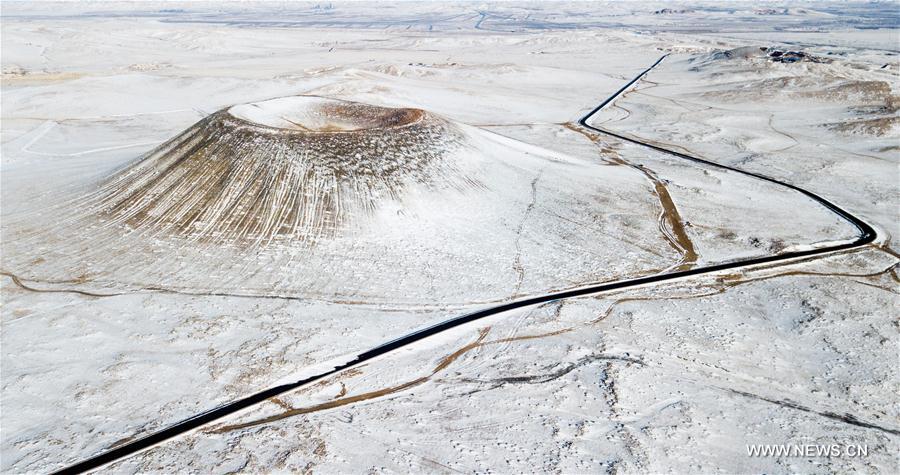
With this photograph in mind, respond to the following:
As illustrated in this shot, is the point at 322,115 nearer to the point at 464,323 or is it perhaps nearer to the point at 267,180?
the point at 267,180

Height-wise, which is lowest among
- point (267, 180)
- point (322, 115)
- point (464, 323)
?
point (464, 323)

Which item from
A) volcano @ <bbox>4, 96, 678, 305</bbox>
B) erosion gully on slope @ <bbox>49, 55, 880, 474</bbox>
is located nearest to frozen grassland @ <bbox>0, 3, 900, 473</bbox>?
volcano @ <bbox>4, 96, 678, 305</bbox>

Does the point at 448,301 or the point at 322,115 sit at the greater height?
the point at 322,115

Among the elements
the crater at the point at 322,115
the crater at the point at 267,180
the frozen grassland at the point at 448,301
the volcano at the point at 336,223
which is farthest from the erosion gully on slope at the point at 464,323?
the crater at the point at 322,115

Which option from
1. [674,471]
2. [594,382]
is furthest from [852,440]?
[594,382]

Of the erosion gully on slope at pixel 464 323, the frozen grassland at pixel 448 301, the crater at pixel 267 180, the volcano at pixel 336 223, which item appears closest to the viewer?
the erosion gully on slope at pixel 464 323

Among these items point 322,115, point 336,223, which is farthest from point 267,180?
point 322,115

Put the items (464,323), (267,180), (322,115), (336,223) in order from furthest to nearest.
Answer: (322,115)
(267,180)
(336,223)
(464,323)

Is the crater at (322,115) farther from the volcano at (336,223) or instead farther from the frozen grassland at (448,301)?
the volcano at (336,223)

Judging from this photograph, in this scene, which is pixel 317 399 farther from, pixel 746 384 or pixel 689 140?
pixel 689 140
